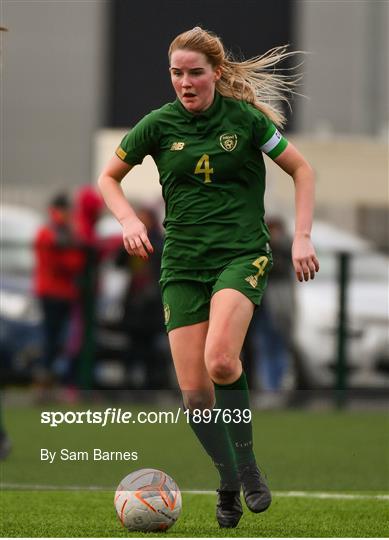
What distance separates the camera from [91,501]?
7.42 metres

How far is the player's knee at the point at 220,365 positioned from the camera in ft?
19.9

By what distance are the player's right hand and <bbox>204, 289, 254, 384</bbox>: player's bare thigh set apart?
374 millimetres

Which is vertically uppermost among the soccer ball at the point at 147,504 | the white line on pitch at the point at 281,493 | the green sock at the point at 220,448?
the green sock at the point at 220,448

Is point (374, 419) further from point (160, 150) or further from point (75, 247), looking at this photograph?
point (160, 150)

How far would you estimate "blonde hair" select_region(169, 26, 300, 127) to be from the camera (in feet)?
20.1

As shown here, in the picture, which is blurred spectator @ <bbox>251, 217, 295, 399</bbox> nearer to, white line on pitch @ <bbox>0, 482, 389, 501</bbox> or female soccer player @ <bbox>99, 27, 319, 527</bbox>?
white line on pitch @ <bbox>0, 482, 389, 501</bbox>

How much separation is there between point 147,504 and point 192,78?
5.63 ft

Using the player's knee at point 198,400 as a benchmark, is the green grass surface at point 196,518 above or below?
below

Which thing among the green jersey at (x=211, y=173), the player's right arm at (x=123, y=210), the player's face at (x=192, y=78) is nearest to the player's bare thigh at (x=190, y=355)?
→ the green jersey at (x=211, y=173)

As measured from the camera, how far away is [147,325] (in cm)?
1353

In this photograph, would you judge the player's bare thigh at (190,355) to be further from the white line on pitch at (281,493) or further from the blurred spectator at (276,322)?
the blurred spectator at (276,322)

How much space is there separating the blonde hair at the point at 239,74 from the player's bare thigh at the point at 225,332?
79cm

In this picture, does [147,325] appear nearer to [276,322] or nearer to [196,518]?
[276,322]

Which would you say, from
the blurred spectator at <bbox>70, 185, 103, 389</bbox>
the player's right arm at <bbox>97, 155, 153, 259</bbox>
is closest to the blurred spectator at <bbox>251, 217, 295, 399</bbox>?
the blurred spectator at <bbox>70, 185, 103, 389</bbox>
